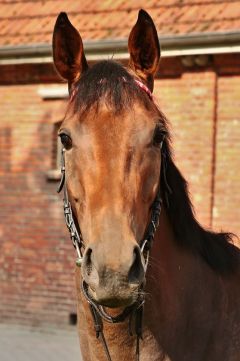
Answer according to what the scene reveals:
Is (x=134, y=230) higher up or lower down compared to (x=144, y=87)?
lower down

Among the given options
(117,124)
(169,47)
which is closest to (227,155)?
(169,47)

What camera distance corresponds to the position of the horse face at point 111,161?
3.20m

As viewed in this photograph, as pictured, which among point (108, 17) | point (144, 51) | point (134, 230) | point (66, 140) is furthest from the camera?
point (108, 17)

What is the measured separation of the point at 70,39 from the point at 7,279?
8418 mm

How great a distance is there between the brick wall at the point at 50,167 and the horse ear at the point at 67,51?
6789mm

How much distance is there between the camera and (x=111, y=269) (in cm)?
316

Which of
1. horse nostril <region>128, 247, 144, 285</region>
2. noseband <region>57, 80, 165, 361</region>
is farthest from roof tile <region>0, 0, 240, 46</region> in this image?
horse nostril <region>128, 247, 144, 285</region>

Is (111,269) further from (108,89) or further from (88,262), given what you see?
(108,89)

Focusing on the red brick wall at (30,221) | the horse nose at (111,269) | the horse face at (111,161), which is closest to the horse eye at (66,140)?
the horse face at (111,161)

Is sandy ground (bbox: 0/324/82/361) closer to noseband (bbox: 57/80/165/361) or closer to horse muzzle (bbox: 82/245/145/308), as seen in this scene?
noseband (bbox: 57/80/165/361)

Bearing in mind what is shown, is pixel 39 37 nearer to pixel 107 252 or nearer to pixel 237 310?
pixel 237 310

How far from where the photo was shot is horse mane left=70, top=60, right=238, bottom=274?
3.64m

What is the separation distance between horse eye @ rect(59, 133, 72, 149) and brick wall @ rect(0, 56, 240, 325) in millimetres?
6999

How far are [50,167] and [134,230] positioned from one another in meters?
8.60
